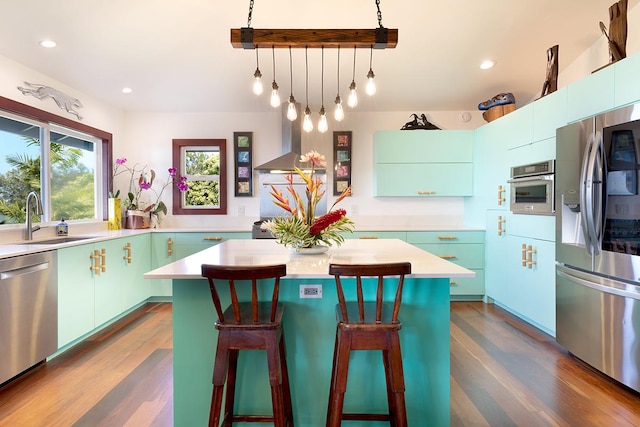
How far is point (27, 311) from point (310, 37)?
2.45 metres

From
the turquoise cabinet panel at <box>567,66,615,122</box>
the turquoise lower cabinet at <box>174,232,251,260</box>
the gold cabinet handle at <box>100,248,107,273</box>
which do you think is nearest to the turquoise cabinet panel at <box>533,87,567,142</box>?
the turquoise cabinet panel at <box>567,66,615,122</box>

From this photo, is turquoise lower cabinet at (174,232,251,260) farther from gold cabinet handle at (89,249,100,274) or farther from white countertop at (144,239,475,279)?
white countertop at (144,239,475,279)

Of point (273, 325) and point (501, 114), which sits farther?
point (501, 114)

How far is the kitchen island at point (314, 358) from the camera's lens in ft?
5.62

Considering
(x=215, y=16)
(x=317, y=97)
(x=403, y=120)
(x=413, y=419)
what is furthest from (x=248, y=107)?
(x=413, y=419)

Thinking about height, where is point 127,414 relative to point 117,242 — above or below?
below

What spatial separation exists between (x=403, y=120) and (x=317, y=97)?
116 centimetres

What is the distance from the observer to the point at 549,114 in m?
2.87

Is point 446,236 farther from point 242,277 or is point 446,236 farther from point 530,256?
point 242,277

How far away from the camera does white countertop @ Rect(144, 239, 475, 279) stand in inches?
60.2

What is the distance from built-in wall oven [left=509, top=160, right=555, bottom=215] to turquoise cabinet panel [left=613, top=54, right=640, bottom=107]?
0.70 m

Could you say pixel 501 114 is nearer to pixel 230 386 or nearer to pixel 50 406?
pixel 230 386

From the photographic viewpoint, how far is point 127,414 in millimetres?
1912

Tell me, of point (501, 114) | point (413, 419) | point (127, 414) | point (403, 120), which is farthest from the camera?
point (403, 120)
